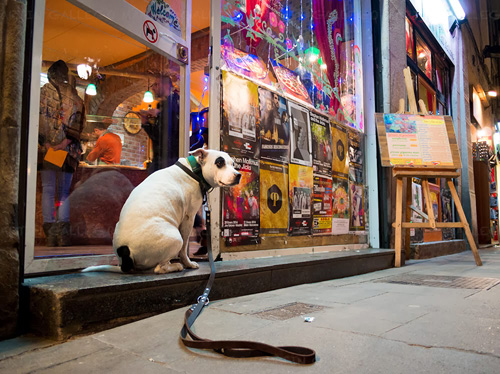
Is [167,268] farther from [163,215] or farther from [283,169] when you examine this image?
[283,169]

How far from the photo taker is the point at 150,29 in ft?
10.6

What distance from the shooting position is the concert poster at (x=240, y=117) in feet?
12.3

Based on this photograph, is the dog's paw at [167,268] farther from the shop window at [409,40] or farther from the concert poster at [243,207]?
the shop window at [409,40]

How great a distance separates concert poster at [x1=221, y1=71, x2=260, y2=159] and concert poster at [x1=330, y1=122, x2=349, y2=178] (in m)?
1.59

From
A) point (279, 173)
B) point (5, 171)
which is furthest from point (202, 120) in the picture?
point (5, 171)

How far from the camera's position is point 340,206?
5.32 metres

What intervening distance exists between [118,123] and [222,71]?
5.01ft

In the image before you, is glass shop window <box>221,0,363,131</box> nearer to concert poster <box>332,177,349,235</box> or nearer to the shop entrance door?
the shop entrance door

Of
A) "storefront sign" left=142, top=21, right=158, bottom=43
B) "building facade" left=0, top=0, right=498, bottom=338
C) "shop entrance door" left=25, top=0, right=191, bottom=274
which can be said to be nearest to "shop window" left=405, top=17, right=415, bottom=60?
"building facade" left=0, top=0, right=498, bottom=338

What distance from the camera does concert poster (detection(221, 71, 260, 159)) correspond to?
3.76 meters

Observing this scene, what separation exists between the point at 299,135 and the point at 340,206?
1276 mm

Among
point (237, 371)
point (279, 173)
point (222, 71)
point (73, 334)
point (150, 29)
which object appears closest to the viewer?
point (237, 371)

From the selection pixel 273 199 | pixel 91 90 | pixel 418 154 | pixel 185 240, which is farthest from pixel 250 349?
pixel 418 154

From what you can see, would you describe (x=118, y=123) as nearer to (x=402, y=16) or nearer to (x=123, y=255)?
(x=123, y=255)
